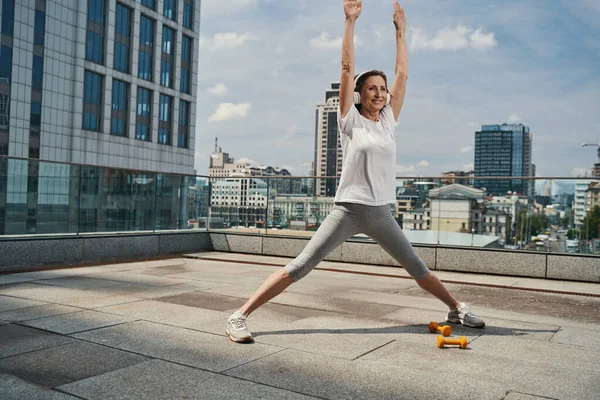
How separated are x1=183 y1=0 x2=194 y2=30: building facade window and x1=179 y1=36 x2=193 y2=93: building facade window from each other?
1.46m

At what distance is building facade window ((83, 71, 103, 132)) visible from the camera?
51.2 meters

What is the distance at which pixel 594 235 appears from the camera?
28.0ft

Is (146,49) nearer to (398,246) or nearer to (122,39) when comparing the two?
(122,39)

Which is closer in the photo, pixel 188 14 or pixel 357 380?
pixel 357 380

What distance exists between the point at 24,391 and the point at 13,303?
9.30 feet

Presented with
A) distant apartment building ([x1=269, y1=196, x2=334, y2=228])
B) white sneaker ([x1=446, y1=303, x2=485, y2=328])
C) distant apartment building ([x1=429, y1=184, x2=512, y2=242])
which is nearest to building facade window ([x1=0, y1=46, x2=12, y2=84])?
distant apartment building ([x1=269, y1=196, x2=334, y2=228])

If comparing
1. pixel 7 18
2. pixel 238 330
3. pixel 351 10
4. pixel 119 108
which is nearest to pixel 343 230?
pixel 238 330

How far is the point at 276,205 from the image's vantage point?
1127 centimetres

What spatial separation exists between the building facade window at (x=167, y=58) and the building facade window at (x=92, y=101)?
7794mm

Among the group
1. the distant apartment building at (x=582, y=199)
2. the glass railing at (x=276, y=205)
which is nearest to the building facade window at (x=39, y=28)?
the glass railing at (x=276, y=205)

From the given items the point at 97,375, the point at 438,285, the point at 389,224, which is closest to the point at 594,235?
the point at 438,285

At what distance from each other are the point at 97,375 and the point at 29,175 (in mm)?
6401

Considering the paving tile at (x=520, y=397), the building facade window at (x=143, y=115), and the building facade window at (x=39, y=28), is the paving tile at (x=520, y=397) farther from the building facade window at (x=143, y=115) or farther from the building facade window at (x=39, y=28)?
the building facade window at (x=143, y=115)

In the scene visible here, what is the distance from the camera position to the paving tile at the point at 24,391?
293 cm
